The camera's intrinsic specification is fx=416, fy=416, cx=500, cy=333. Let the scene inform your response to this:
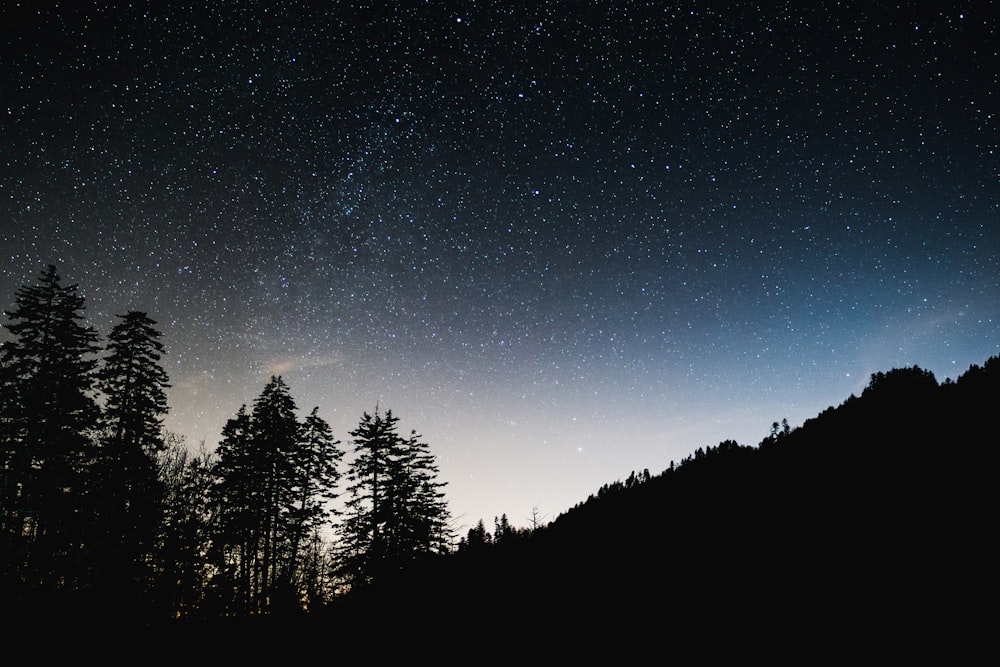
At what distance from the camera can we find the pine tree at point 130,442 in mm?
18547

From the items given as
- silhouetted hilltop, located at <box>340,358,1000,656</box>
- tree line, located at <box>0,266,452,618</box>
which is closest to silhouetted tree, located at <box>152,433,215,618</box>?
tree line, located at <box>0,266,452,618</box>

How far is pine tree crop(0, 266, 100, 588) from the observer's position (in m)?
17.2

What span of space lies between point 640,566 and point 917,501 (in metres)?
5.91

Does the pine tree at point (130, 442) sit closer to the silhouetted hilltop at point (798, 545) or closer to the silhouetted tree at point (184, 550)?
the silhouetted tree at point (184, 550)

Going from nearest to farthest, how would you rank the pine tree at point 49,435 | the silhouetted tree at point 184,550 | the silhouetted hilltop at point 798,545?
1. the silhouetted hilltop at point 798,545
2. the pine tree at point 49,435
3. the silhouetted tree at point 184,550

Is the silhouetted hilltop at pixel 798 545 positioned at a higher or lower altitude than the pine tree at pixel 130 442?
lower

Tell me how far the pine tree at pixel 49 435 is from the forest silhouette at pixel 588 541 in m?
0.08

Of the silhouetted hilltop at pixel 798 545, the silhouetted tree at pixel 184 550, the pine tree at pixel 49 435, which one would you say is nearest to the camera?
the silhouetted hilltop at pixel 798 545

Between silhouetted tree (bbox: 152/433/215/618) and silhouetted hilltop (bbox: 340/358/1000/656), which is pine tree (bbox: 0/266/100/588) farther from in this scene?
silhouetted hilltop (bbox: 340/358/1000/656)

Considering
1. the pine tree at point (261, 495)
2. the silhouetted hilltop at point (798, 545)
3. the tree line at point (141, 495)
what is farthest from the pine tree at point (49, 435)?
the silhouetted hilltop at point (798, 545)

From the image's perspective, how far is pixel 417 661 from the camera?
7457 millimetres

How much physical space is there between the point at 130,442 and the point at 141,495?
2.63 meters

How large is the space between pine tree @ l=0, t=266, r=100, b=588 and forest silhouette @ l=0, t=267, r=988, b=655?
0.27 ft

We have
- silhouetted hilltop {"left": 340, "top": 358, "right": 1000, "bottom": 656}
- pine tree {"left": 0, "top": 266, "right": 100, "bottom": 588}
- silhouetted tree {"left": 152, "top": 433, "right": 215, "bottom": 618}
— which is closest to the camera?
silhouetted hilltop {"left": 340, "top": 358, "right": 1000, "bottom": 656}
